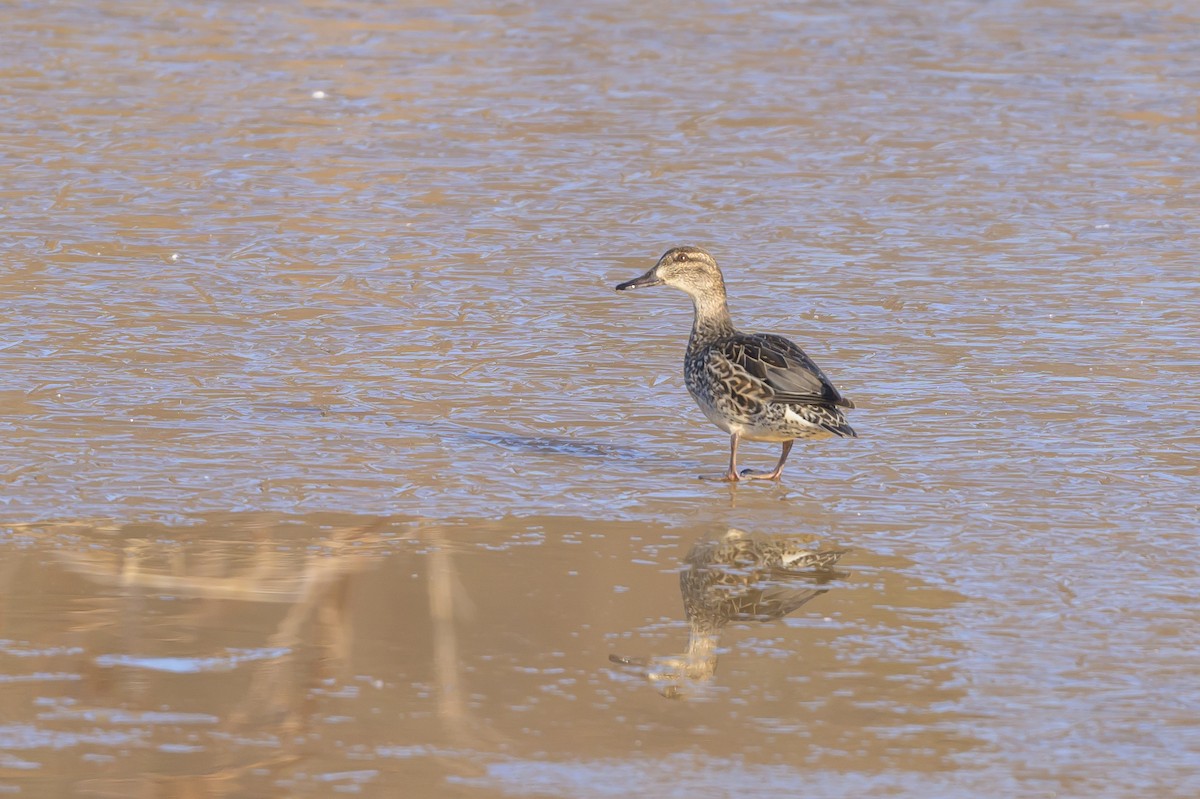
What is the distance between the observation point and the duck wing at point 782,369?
21.8 ft

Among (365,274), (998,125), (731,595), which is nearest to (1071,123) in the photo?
(998,125)

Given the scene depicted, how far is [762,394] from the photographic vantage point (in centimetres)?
672

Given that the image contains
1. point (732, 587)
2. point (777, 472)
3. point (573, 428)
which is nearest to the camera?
point (732, 587)

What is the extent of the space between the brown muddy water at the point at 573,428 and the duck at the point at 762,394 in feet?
0.69

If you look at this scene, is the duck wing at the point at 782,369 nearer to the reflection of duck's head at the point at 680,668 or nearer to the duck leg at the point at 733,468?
the duck leg at the point at 733,468

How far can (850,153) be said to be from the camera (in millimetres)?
12320

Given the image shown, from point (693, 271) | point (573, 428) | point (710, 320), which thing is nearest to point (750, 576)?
point (573, 428)

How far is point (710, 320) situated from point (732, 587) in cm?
210

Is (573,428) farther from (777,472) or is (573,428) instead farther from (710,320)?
(777,472)

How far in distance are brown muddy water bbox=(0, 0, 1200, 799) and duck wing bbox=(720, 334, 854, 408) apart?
36 cm

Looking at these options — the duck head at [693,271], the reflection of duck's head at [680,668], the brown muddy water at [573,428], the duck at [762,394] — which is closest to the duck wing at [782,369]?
the duck at [762,394]

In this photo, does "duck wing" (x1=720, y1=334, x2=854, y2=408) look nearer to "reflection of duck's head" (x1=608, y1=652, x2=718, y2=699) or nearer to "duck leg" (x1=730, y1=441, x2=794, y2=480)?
"duck leg" (x1=730, y1=441, x2=794, y2=480)

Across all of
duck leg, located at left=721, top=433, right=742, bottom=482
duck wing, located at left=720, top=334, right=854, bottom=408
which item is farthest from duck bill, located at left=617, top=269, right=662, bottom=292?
duck leg, located at left=721, top=433, right=742, bottom=482

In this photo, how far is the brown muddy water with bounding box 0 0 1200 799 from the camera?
183 inches
